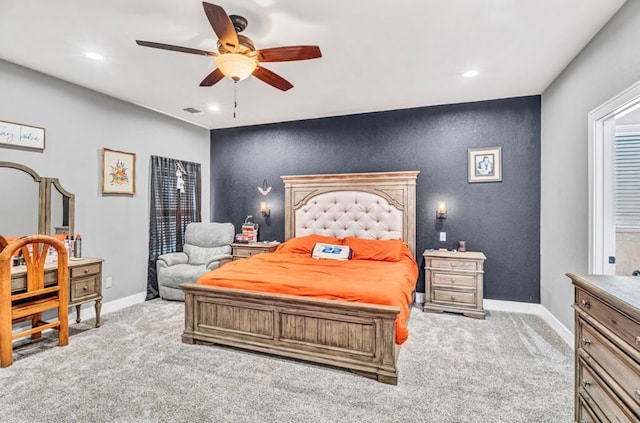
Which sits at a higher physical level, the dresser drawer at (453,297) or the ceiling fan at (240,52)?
the ceiling fan at (240,52)

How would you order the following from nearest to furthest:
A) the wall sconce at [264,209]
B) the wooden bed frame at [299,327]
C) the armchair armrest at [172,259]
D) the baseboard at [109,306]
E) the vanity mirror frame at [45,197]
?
the wooden bed frame at [299,327], the vanity mirror frame at [45,197], the baseboard at [109,306], the armchair armrest at [172,259], the wall sconce at [264,209]

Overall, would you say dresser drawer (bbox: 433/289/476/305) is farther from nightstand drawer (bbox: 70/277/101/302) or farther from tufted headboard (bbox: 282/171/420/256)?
nightstand drawer (bbox: 70/277/101/302)

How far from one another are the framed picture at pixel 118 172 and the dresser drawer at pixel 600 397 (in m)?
4.92

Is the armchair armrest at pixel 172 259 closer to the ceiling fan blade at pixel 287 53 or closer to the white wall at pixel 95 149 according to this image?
the white wall at pixel 95 149

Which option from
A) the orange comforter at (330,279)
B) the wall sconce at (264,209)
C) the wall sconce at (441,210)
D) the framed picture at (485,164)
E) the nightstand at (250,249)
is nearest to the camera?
the orange comforter at (330,279)

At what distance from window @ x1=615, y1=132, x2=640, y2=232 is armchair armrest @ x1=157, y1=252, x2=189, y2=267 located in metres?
5.63

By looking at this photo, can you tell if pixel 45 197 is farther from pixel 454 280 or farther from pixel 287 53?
pixel 454 280

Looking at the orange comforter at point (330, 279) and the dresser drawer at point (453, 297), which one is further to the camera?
the dresser drawer at point (453, 297)

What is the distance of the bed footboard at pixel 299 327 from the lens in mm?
2469

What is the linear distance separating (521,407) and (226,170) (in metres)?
5.22

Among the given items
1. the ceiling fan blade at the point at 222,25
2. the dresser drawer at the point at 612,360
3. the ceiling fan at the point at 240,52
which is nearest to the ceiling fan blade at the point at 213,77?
the ceiling fan at the point at 240,52

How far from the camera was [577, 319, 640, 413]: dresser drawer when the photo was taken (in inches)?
50.3

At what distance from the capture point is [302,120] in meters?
5.31

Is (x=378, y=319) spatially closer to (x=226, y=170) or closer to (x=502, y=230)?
(x=502, y=230)
